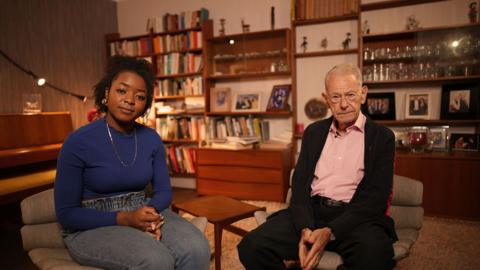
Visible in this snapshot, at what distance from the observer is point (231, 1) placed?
409 centimetres

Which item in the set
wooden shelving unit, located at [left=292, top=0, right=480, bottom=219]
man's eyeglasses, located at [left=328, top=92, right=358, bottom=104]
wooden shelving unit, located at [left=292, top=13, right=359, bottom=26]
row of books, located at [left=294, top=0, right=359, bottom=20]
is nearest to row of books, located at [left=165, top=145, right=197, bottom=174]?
wooden shelving unit, located at [left=292, top=13, right=359, bottom=26]

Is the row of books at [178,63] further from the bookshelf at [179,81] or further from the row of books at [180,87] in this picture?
the row of books at [180,87]

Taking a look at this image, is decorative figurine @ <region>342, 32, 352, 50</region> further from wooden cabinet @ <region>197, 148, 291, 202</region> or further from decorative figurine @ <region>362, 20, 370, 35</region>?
wooden cabinet @ <region>197, 148, 291, 202</region>

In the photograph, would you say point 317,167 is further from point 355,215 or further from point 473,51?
point 473,51

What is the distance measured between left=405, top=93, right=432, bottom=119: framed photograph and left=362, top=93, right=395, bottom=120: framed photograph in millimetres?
141

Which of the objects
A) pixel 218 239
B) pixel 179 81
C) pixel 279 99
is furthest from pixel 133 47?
pixel 218 239

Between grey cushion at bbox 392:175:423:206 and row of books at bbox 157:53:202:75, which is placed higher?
row of books at bbox 157:53:202:75

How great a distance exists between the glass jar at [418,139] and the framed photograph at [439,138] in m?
0.12

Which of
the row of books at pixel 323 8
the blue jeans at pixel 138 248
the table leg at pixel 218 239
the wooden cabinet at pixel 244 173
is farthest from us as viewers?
the wooden cabinet at pixel 244 173

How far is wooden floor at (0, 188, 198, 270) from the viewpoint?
2.30 meters

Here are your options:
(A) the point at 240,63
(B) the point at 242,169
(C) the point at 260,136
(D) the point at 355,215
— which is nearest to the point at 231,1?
(A) the point at 240,63

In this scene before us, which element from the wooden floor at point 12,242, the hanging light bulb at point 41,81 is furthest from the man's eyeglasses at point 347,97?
the hanging light bulb at point 41,81

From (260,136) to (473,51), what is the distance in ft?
7.40

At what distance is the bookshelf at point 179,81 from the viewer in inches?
164
